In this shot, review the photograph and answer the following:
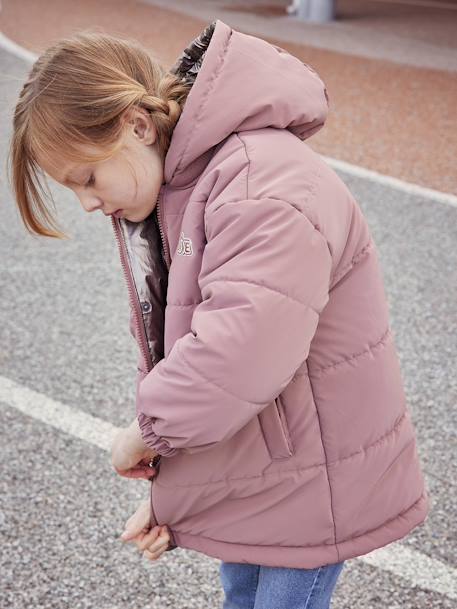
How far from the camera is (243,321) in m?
1.62

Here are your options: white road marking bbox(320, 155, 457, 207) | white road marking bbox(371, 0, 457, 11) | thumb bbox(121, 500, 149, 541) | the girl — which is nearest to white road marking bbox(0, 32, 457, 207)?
white road marking bbox(320, 155, 457, 207)

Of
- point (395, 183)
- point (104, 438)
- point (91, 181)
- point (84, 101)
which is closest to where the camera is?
point (84, 101)

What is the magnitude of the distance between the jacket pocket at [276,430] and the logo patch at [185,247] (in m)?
0.31

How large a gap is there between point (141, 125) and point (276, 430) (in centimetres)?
61

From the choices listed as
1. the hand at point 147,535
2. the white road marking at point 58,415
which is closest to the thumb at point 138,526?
the hand at point 147,535

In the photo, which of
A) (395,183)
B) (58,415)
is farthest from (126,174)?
(395,183)

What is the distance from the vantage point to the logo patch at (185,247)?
1.76 metres

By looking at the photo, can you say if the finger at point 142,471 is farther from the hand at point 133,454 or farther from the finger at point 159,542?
the finger at point 159,542

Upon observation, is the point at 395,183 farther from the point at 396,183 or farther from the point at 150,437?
the point at 150,437

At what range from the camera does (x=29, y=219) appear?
6.56 feet

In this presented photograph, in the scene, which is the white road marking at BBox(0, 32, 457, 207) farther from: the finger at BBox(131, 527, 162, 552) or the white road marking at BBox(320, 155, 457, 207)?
the finger at BBox(131, 527, 162, 552)

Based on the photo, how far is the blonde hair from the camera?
176cm

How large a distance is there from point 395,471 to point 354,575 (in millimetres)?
932

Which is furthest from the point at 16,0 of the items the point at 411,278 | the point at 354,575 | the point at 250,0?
the point at 354,575
